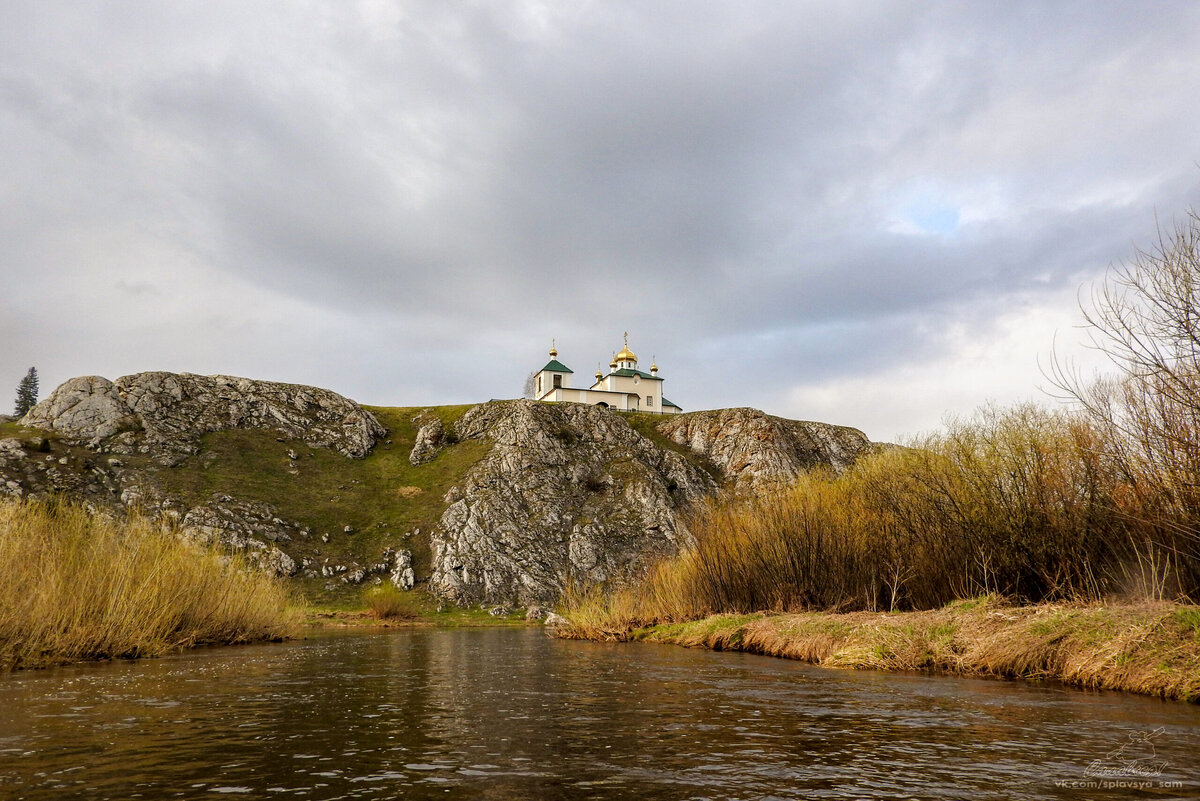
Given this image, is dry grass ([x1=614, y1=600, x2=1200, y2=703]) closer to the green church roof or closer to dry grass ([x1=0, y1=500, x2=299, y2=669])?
dry grass ([x1=0, y1=500, x2=299, y2=669])

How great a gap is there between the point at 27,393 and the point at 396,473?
353ft

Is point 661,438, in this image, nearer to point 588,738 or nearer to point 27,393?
point 588,738

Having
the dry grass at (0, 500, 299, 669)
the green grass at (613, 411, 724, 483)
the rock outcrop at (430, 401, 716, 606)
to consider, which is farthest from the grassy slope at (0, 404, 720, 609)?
the dry grass at (0, 500, 299, 669)

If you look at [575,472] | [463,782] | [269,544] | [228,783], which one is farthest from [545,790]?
[575,472]

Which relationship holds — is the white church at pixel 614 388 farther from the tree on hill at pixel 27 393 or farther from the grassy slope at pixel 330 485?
the tree on hill at pixel 27 393

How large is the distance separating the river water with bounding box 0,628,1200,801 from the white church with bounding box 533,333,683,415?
356 feet

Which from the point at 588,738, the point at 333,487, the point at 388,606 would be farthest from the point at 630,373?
the point at 588,738

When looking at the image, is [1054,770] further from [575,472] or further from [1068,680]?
[575,472]

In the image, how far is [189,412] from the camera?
288 ft

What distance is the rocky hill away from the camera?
7238 centimetres

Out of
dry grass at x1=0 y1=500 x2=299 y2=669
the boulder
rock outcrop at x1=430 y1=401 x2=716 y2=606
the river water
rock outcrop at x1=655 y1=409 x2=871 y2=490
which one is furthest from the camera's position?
rock outcrop at x1=655 y1=409 x2=871 y2=490

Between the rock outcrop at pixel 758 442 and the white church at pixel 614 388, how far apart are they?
17145 millimetres

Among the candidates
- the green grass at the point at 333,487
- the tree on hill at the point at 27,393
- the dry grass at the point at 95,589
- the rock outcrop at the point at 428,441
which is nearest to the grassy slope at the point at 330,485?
the green grass at the point at 333,487

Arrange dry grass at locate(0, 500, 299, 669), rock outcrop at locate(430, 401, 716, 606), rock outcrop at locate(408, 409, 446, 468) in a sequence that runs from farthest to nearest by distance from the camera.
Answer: rock outcrop at locate(408, 409, 446, 468) < rock outcrop at locate(430, 401, 716, 606) < dry grass at locate(0, 500, 299, 669)
